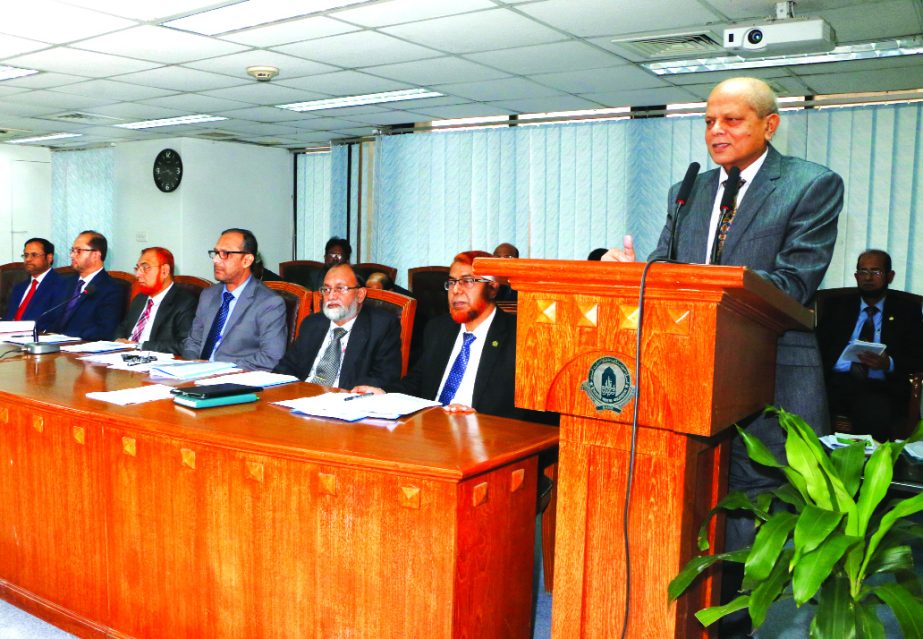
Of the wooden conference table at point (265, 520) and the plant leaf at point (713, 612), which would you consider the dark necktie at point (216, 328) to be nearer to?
Answer: the wooden conference table at point (265, 520)

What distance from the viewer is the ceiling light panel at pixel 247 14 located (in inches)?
150

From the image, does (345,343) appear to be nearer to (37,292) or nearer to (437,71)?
(437,71)

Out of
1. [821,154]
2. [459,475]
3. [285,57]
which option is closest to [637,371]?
[459,475]

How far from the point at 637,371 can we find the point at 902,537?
0.64 m

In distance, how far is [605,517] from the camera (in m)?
1.27

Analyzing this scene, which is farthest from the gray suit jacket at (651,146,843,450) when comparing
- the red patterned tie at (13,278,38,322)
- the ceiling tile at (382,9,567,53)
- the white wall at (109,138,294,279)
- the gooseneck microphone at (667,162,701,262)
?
the white wall at (109,138,294,279)

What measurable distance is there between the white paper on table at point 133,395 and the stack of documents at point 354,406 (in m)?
0.40

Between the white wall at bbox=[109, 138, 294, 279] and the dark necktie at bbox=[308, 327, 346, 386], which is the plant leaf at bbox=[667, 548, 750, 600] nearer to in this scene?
the dark necktie at bbox=[308, 327, 346, 386]

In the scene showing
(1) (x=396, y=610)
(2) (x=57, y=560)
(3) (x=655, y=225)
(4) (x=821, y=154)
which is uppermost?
(4) (x=821, y=154)

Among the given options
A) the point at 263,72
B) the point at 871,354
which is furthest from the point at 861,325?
the point at 263,72

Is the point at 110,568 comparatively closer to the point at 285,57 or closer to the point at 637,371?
the point at 637,371

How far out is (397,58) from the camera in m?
4.87

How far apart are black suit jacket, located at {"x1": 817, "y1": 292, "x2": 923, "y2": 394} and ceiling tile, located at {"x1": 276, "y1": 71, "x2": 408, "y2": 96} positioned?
3370 millimetres

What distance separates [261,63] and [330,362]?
2.73 metres
